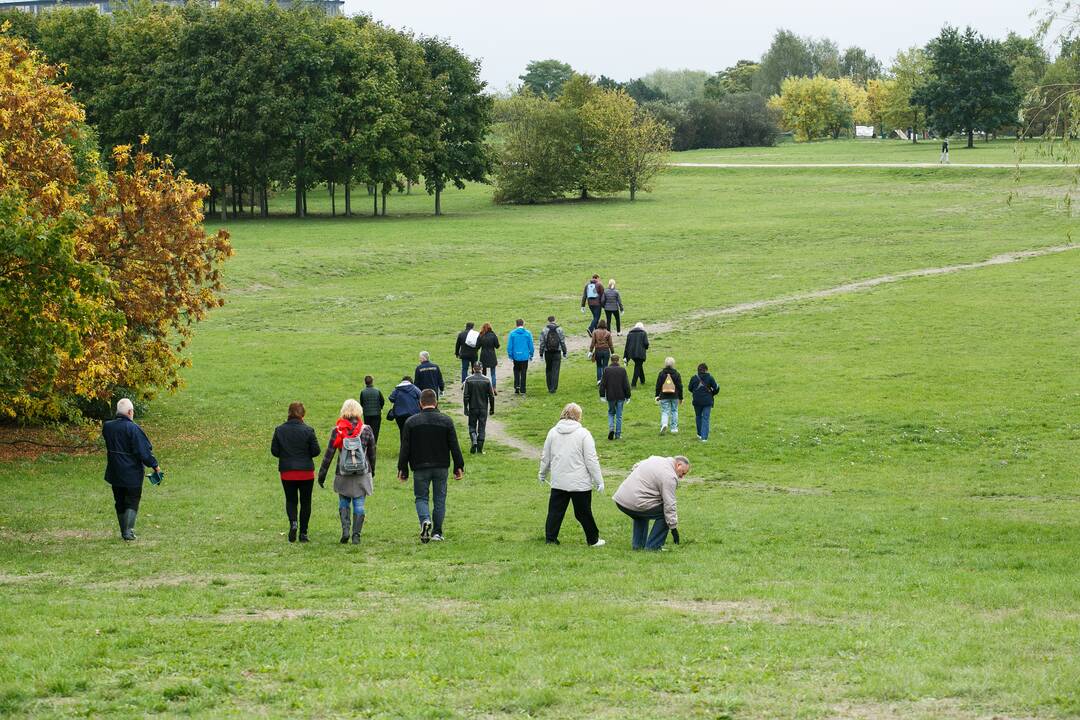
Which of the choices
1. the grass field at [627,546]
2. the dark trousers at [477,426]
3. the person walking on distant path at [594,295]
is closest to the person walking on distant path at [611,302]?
the person walking on distant path at [594,295]

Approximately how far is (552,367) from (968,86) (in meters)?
82.1

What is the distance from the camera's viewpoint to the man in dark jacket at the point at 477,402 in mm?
24828

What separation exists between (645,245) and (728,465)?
3853 centimetres

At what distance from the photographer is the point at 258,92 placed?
7225 cm

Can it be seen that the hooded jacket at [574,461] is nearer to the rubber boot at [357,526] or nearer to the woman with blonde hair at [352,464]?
the woman with blonde hair at [352,464]

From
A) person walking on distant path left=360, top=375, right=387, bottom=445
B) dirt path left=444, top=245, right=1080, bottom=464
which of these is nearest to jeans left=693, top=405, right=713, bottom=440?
dirt path left=444, top=245, right=1080, bottom=464

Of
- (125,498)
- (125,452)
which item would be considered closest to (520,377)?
(125,498)

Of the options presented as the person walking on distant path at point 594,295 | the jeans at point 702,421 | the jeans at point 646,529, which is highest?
the person walking on distant path at point 594,295

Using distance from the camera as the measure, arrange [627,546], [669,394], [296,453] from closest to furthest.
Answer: [627,546] → [296,453] → [669,394]

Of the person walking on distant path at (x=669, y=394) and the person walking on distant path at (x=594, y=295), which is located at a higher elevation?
the person walking on distant path at (x=594, y=295)

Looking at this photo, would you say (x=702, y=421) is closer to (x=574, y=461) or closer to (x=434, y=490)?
(x=434, y=490)

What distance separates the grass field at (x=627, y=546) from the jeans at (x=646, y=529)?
0.57 meters

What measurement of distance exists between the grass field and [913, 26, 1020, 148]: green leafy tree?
187 feet

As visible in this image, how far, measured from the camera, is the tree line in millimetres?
71938
